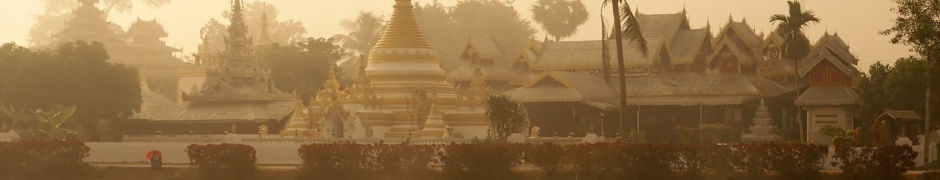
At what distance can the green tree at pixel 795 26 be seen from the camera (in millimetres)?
57156

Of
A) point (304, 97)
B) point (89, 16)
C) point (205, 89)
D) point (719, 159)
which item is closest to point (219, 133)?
point (205, 89)

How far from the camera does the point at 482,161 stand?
144ft

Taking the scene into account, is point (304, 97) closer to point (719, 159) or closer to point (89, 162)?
point (89, 162)

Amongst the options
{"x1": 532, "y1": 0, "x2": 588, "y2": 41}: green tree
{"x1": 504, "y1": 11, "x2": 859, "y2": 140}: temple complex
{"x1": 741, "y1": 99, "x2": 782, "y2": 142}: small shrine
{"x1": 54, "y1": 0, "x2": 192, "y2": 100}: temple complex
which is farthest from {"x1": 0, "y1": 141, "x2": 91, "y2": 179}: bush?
{"x1": 532, "y1": 0, "x2": 588, "y2": 41}: green tree

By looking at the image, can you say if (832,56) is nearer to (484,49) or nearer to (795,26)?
(795,26)

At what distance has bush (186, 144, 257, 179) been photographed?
153 feet

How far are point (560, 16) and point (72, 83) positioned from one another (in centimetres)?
3696

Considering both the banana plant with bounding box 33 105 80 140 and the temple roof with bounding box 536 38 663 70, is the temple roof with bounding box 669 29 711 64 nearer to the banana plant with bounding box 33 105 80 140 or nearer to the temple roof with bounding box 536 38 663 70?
the temple roof with bounding box 536 38 663 70

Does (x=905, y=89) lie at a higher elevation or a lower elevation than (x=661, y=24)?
lower

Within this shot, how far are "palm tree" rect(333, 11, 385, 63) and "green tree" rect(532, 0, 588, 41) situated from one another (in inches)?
316

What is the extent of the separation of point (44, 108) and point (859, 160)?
29.0 metres

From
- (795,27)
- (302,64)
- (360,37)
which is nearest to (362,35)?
(360,37)

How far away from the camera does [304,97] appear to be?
72.2 m

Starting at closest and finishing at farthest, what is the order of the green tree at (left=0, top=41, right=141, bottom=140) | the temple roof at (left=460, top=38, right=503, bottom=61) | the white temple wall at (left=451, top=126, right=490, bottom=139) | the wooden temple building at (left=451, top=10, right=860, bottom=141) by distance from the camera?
the white temple wall at (left=451, top=126, right=490, bottom=139)
the green tree at (left=0, top=41, right=141, bottom=140)
the wooden temple building at (left=451, top=10, right=860, bottom=141)
the temple roof at (left=460, top=38, right=503, bottom=61)
